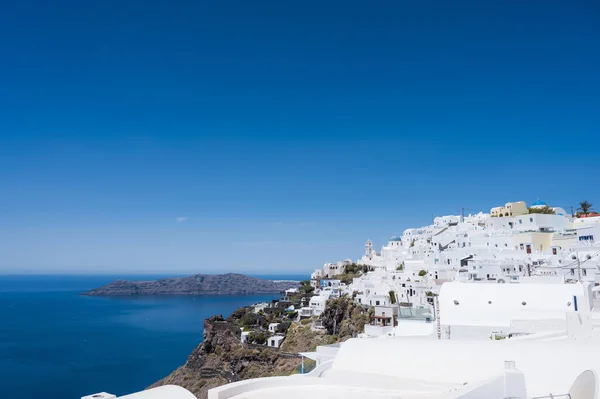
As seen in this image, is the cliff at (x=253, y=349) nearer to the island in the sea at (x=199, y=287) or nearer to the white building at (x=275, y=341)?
the white building at (x=275, y=341)

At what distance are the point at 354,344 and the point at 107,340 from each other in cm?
6694

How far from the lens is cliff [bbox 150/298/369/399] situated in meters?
32.6

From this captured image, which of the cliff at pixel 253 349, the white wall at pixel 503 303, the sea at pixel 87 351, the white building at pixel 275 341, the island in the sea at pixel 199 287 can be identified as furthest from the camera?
the island in the sea at pixel 199 287

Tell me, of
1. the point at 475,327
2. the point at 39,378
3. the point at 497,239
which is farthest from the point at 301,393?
the point at 39,378

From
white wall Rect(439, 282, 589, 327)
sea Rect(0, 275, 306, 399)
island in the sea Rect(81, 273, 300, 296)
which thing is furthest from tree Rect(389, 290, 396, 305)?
island in the sea Rect(81, 273, 300, 296)

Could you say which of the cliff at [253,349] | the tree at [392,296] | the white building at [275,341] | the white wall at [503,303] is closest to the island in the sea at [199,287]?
the cliff at [253,349]

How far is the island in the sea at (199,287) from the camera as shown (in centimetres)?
16839

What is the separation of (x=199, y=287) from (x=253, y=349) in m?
142

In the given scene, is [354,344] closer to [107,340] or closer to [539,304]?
[539,304]

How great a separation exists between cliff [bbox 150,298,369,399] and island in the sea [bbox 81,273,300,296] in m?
123

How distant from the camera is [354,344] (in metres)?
10.3

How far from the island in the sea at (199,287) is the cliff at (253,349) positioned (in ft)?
403

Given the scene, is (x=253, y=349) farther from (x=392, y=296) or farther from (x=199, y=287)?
(x=199, y=287)

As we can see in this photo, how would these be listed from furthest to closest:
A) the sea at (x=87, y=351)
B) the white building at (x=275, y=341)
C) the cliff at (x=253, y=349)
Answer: the sea at (x=87, y=351)
the white building at (x=275, y=341)
the cliff at (x=253, y=349)
